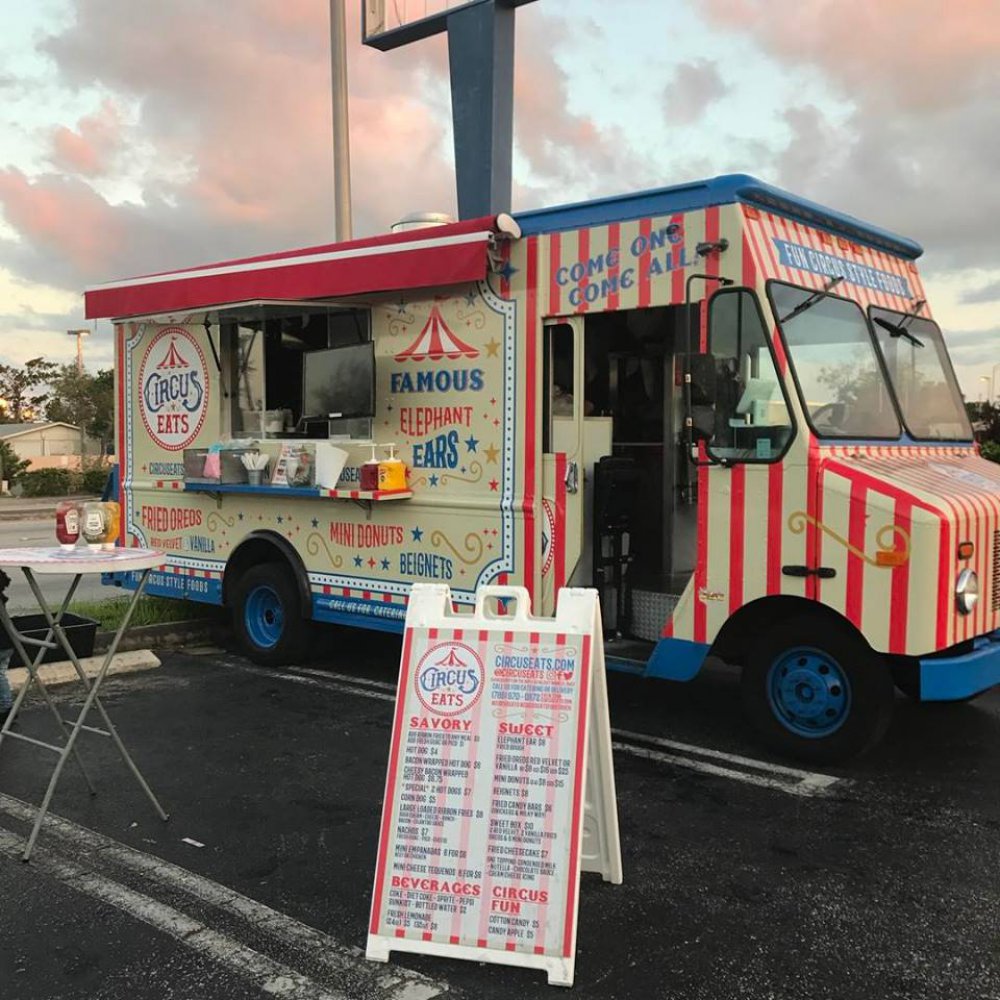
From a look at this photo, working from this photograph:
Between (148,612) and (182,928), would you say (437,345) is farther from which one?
(182,928)

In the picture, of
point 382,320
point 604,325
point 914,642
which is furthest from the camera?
point 382,320

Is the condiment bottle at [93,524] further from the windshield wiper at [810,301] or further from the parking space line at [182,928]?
the windshield wiper at [810,301]

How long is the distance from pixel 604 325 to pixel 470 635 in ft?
11.2

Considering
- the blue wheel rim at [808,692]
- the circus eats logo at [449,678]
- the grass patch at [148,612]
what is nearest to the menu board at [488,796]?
the circus eats logo at [449,678]

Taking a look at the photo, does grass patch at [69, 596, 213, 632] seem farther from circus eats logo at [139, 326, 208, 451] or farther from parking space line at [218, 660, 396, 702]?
circus eats logo at [139, 326, 208, 451]

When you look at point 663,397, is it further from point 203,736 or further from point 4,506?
point 4,506

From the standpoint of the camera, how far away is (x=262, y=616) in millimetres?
7539

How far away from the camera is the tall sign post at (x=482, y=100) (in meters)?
8.62

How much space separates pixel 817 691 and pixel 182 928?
10.1 ft

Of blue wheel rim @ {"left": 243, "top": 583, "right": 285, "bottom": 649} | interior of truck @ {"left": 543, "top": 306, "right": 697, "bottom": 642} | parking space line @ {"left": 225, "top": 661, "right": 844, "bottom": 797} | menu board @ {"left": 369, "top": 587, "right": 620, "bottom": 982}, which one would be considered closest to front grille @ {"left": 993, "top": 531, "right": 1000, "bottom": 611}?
parking space line @ {"left": 225, "top": 661, "right": 844, "bottom": 797}

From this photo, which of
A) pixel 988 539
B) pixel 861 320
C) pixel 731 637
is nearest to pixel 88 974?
pixel 731 637

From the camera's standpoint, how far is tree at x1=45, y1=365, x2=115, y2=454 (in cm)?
5119

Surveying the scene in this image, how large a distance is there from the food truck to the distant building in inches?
2022

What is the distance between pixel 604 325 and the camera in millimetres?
6273
